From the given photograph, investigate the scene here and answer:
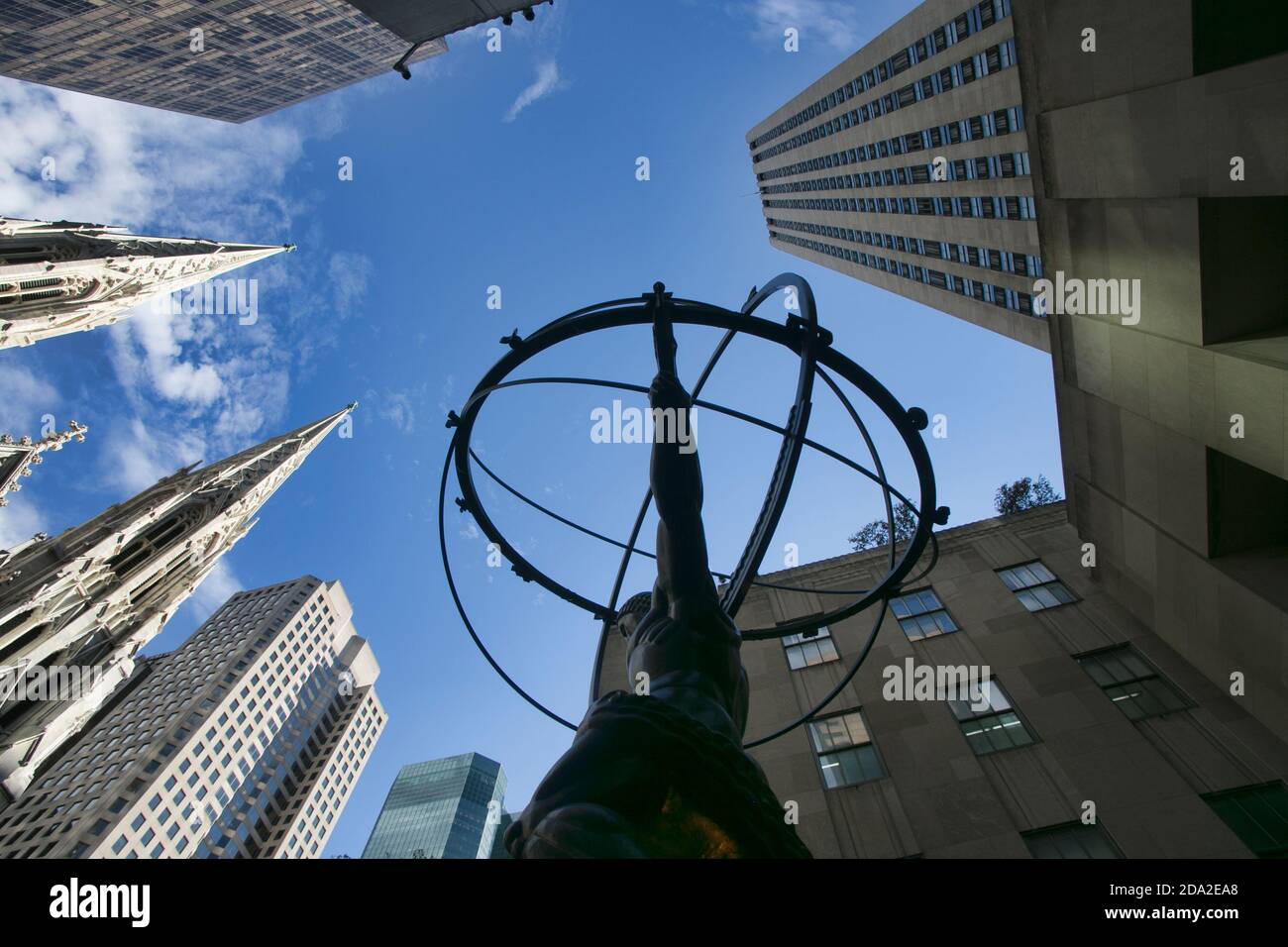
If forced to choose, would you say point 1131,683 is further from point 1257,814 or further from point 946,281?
point 946,281

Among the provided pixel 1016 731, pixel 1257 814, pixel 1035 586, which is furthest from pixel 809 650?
pixel 1257 814

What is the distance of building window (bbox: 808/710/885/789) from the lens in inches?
542

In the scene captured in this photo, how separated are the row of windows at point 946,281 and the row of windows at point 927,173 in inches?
247

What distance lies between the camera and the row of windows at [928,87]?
3134cm

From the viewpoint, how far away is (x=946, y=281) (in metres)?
45.0

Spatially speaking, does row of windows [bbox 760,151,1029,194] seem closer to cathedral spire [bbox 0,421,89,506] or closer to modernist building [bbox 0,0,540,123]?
modernist building [bbox 0,0,540,123]

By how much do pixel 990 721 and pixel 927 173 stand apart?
38.1 meters

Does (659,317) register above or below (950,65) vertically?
below
